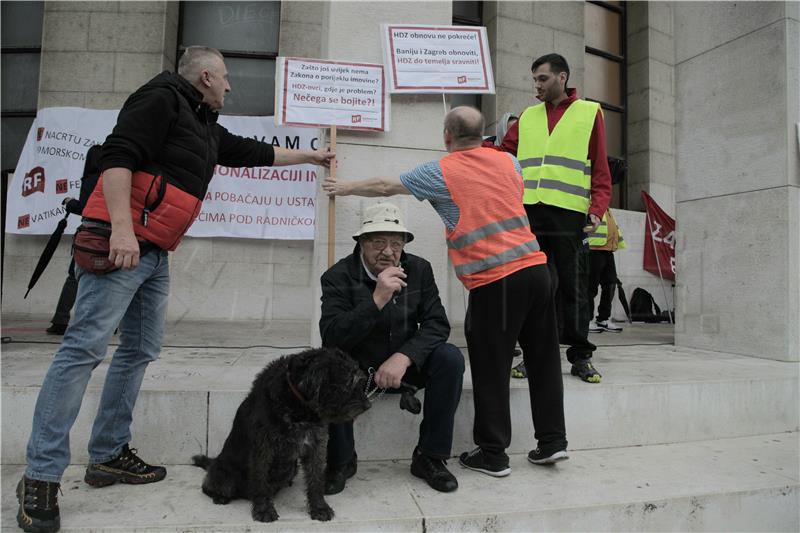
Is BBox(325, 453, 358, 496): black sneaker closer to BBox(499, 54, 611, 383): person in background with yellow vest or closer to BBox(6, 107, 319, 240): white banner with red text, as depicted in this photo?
BBox(499, 54, 611, 383): person in background with yellow vest

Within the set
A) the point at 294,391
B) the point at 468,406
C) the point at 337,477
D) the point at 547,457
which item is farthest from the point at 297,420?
the point at 547,457

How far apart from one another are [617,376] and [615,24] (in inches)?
387

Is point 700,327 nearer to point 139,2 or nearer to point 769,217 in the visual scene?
point 769,217

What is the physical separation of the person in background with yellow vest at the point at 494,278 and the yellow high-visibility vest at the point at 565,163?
93 cm

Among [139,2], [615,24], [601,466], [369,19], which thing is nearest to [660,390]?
[601,466]

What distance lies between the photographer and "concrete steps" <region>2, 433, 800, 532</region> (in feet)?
8.50

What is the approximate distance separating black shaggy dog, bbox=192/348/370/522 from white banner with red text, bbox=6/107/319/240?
550 cm

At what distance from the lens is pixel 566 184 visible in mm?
3973

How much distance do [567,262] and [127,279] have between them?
2.86 m

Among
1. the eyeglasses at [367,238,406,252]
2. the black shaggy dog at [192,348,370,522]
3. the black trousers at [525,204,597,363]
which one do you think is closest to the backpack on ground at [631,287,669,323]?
the black trousers at [525,204,597,363]

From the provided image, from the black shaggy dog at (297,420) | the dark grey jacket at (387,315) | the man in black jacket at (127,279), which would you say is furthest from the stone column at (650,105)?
the black shaggy dog at (297,420)

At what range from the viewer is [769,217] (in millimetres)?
5219

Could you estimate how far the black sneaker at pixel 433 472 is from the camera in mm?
2947

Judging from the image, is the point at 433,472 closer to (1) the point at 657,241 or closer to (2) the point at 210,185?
(2) the point at 210,185
